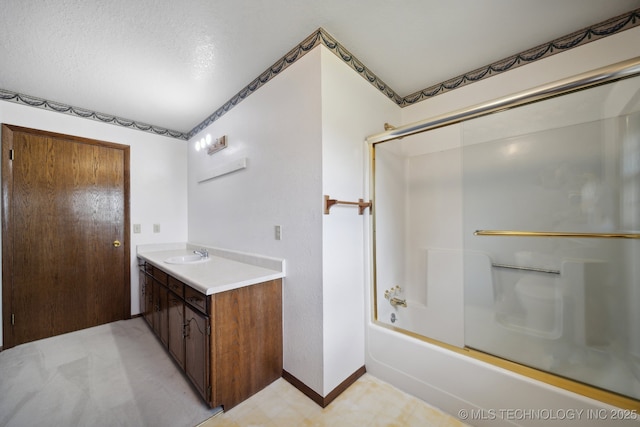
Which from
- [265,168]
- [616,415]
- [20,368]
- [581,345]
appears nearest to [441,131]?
[265,168]

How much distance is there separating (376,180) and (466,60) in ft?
3.70

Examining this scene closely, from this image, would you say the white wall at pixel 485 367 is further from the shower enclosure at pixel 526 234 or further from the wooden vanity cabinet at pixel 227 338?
the wooden vanity cabinet at pixel 227 338

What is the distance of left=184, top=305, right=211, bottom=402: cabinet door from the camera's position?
1365 millimetres

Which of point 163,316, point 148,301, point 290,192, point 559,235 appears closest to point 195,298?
point 163,316

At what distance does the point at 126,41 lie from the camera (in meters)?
1.51

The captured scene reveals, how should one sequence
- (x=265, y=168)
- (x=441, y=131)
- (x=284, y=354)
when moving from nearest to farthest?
(x=284, y=354) → (x=265, y=168) → (x=441, y=131)

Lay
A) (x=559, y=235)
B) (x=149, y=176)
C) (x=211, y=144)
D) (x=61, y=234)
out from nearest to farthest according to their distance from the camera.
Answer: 1. (x=559, y=235)
2. (x=61, y=234)
3. (x=211, y=144)
4. (x=149, y=176)

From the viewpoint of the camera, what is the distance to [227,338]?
141cm

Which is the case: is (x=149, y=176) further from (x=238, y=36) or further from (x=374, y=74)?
(x=374, y=74)

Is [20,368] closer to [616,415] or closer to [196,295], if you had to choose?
[196,295]

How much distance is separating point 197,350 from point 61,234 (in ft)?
6.96

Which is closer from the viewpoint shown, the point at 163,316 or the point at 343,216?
the point at 343,216

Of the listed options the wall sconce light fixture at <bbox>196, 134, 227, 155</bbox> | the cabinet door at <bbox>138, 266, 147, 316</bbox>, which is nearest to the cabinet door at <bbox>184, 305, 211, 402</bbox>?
the cabinet door at <bbox>138, 266, 147, 316</bbox>

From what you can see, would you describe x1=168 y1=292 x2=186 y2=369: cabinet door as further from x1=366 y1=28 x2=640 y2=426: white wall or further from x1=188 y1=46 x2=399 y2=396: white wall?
x1=366 y1=28 x2=640 y2=426: white wall
